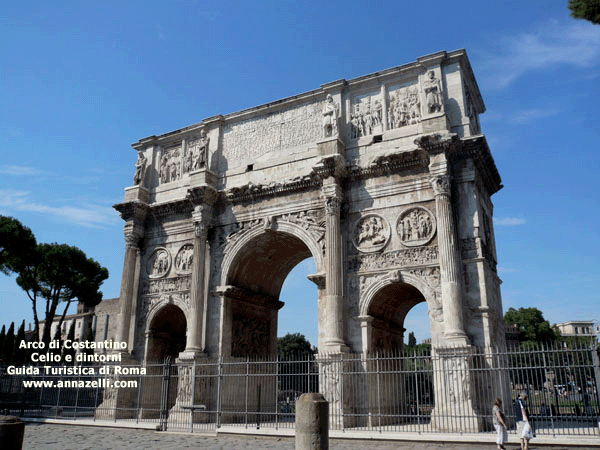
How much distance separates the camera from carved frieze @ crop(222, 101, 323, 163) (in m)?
18.2

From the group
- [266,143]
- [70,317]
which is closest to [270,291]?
[266,143]

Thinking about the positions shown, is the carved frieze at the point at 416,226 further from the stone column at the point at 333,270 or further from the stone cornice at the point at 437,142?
the stone column at the point at 333,270

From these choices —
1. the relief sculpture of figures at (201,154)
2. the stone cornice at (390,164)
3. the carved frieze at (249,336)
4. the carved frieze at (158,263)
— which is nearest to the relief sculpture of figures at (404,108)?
the stone cornice at (390,164)

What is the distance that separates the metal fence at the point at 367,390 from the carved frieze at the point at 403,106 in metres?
7.27

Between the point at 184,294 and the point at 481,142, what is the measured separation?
1128 cm

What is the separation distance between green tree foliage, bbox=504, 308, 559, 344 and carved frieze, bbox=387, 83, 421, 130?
3919cm

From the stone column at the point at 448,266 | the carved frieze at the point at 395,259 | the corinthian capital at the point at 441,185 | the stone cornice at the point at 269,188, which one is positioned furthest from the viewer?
the stone cornice at the point at 269,188

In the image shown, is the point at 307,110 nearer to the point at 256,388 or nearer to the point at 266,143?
the point at 266,143

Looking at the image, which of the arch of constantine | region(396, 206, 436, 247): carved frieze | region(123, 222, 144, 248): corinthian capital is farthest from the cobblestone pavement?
region(123, 222, 144, 248): corinthian capital

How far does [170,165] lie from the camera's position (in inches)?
822

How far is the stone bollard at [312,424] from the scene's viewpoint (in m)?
6.21

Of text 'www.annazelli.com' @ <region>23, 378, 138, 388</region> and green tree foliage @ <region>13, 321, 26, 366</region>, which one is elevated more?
green tree foliage @ <region>13, 321, 26, 366</region>

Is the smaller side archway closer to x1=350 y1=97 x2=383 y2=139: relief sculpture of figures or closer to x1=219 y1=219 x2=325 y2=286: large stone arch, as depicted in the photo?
x1=219 y1=219 x2=325 y2=286: large stone arch

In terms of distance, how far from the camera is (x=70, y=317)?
52531 mm
